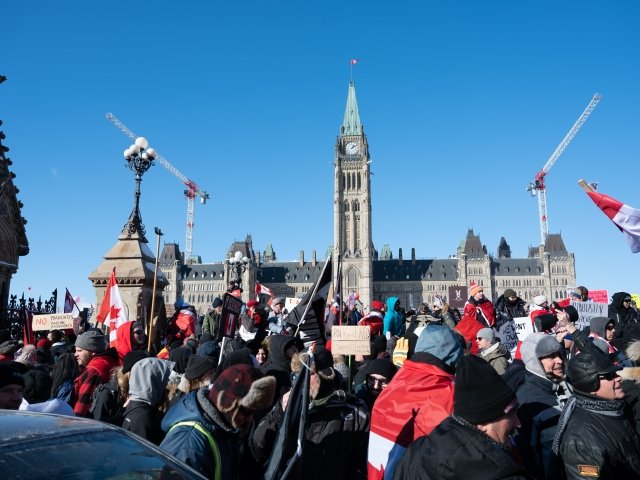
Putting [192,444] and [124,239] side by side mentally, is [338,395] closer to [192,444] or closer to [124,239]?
[192,444]

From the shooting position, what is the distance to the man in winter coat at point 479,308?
9.02 meters

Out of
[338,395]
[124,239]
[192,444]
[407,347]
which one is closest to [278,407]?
[338,395]

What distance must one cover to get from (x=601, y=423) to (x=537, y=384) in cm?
105

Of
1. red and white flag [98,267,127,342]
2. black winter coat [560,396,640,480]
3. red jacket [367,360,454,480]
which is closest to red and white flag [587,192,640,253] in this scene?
black winter coat [560,396,640,480]

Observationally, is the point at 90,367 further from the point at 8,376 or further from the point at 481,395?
the point at 481,395

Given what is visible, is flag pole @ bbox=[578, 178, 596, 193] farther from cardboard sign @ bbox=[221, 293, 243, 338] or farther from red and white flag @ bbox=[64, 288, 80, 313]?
red and white flag @ bbox=[64, 288, 80, 313]

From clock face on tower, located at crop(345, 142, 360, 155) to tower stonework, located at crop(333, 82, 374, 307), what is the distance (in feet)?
0.74

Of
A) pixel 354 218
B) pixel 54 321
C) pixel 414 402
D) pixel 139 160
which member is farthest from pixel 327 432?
pixel 354 218

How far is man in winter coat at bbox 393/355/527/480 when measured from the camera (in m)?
2.04

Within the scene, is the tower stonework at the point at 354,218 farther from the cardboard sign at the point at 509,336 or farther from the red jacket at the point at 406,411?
the red jacket at the point at 406,411

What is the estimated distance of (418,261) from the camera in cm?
11350

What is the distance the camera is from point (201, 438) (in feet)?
9.21

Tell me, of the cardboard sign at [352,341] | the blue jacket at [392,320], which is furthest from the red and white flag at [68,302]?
the cardboard sign at [352,341]

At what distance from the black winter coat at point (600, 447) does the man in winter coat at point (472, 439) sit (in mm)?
886
